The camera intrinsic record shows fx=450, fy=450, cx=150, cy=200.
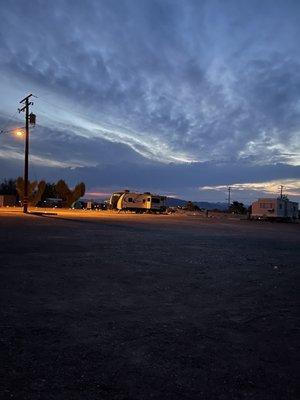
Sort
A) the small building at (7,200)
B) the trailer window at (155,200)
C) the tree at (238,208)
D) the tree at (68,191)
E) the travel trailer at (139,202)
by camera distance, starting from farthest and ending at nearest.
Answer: the tree at (238,208) → the tree at (68,191) → the small building at (7,200) → the trailer window at (155,200) → the travel trailer at (139,202)

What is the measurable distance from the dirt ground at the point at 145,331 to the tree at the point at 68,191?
70.8 m

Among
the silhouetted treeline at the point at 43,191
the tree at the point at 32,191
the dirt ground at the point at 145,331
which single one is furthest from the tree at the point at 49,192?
the dirt ground at the point at 145,331

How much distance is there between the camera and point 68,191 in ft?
267

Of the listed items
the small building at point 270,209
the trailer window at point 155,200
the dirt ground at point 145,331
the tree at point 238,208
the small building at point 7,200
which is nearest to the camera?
the dirt ground at point 145,331

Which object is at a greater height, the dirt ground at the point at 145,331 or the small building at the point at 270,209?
the small building at the point at 270,209

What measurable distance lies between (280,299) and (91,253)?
6.27 metres

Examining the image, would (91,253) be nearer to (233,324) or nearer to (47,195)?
(233,324)

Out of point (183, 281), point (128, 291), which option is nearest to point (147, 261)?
point (183, 281)

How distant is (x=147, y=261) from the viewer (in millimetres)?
11469

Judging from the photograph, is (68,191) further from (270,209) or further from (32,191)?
(270,209)

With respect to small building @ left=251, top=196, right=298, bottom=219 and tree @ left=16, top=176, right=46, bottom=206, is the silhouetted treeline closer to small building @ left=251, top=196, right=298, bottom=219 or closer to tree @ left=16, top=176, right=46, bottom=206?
tree @ left=16, top=176, right=46, bottom=206

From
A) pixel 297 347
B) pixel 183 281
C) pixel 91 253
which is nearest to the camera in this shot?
pixel 297 347

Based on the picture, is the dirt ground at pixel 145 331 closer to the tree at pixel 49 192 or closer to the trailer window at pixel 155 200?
the trailer window at pixel 155 200

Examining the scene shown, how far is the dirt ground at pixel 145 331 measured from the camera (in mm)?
3910
